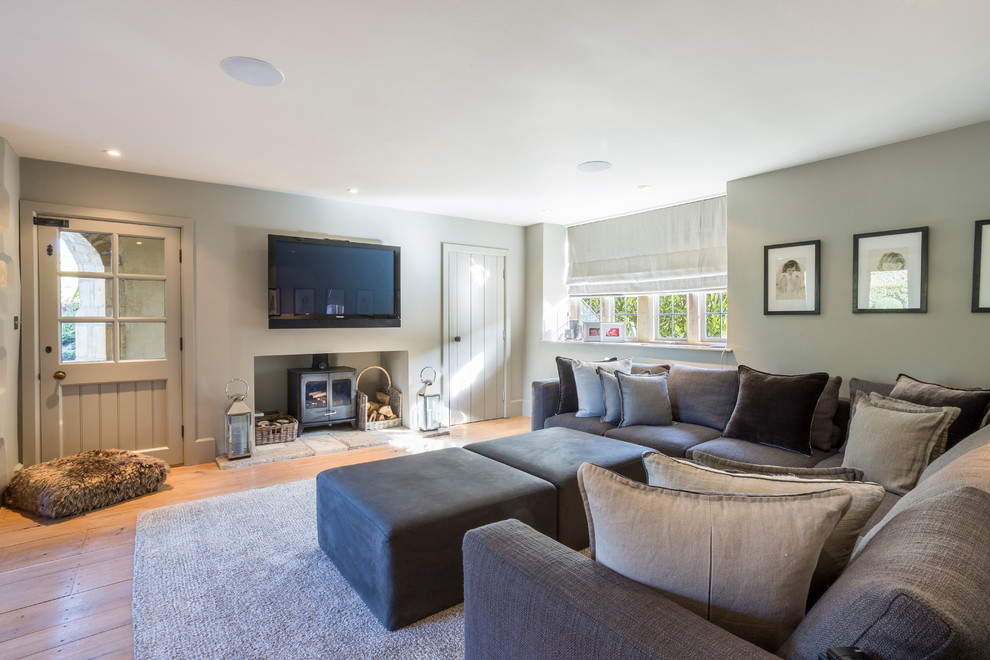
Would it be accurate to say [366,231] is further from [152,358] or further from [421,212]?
[152,358]

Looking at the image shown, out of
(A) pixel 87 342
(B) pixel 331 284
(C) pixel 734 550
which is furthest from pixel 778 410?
(A) pixel 87 342

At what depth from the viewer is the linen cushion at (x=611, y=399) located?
3674 mm

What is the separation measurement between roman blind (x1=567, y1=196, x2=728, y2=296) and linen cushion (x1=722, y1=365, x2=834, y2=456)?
145 cm

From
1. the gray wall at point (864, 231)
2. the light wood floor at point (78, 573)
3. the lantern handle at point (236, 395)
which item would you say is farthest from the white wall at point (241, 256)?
the gray wall at point (864, 231)

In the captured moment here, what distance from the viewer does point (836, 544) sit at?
1.00 metres

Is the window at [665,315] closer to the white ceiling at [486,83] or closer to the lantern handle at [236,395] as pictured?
the white ceiling at [486,83]

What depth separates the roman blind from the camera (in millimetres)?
4480

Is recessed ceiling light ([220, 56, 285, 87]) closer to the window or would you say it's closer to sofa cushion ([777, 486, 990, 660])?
sofa cushion ([777, 486, 990, 660])

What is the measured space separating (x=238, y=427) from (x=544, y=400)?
2.55 meters

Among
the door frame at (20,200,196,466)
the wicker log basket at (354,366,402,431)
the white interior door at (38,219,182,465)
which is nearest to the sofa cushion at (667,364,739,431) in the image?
the wicker log basket at (354,366,402,431)

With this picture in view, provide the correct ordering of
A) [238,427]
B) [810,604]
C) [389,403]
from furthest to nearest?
[389,403] < [238,427] < [810,604]

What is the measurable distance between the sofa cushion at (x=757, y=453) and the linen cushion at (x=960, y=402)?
58cm

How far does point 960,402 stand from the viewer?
2383 mm

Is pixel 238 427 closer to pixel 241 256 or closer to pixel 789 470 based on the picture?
pixel 241 256
